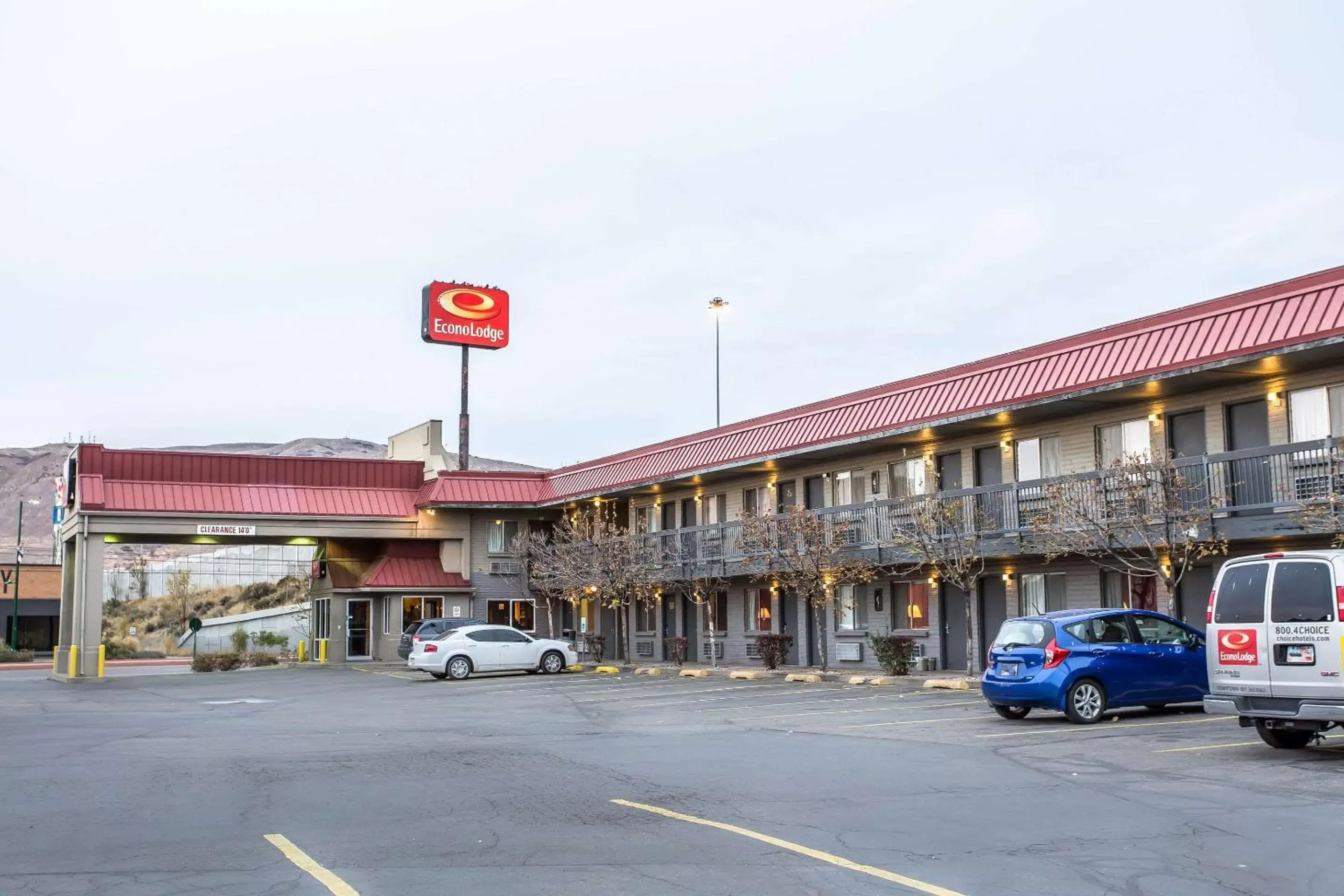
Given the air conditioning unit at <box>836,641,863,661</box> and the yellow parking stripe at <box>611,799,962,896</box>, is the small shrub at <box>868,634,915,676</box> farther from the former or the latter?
the yellow parking stripe at <box>611,799,962,896</box>

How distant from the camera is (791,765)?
14.2 meters

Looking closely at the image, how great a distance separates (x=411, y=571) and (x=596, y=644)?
30.1ft

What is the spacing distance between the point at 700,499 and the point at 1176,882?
3573cm

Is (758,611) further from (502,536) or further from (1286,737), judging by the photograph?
(1286,737)

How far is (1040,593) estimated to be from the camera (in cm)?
2995

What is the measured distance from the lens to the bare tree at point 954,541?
94.0 ft

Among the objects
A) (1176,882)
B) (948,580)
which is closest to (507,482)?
(948,580)

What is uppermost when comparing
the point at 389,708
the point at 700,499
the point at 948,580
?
the point at 700,499

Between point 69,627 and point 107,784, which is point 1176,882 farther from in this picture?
point 69,627

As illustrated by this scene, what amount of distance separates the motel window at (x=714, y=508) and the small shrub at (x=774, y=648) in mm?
6008

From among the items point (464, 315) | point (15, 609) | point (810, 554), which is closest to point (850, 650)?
point (810, 554)

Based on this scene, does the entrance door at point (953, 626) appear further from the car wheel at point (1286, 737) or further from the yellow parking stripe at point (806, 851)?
the yellow parking stripe at point (806, 851)

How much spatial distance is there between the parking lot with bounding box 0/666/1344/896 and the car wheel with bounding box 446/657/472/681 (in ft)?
46.1

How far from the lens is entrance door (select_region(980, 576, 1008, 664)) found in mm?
31062
